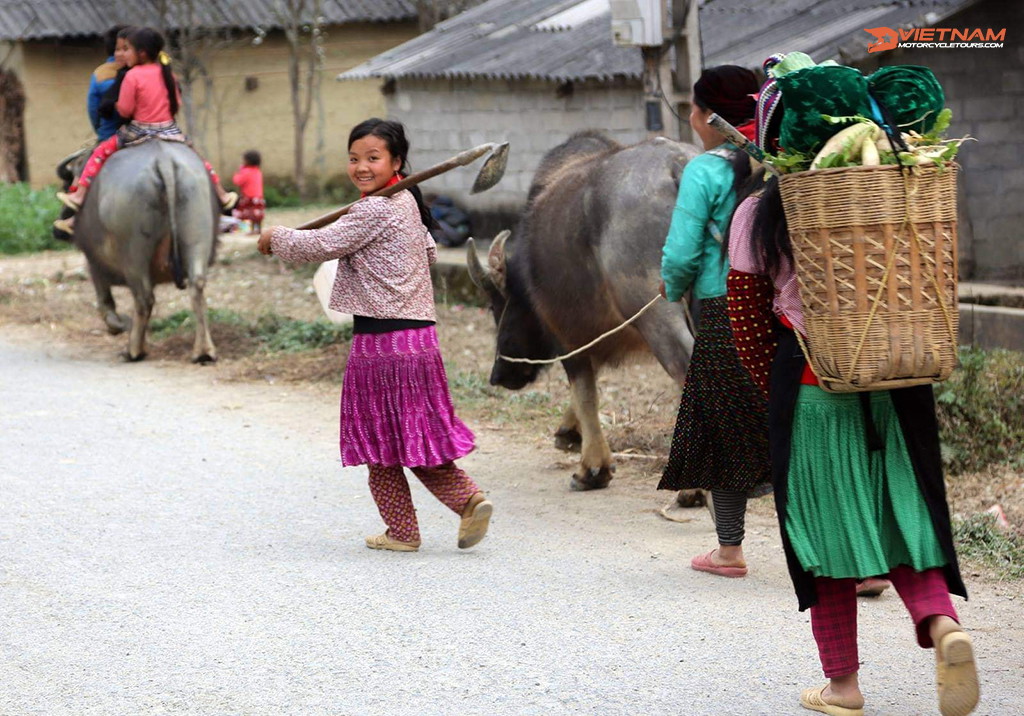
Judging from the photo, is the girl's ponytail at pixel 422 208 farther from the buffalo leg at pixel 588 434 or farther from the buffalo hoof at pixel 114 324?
the buffalo hoof at pixel 114 324

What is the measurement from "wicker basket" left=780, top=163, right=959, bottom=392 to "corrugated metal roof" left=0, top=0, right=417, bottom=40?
1779cm

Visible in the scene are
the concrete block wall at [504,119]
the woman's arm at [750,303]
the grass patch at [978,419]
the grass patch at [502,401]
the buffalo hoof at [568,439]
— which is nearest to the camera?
the woman's arm at [750,303]

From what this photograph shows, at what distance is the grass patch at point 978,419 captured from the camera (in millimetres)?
6402

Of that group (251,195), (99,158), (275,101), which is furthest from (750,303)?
(275,101)

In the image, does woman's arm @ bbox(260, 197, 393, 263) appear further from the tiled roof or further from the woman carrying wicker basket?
the tiled roof

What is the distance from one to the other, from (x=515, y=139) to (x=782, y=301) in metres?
10.1

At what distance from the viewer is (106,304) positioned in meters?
11.1

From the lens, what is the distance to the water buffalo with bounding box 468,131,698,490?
588cm

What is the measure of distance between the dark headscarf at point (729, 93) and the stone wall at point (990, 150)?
5.64m

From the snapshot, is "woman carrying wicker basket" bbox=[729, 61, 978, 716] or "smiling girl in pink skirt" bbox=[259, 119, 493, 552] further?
"smiling girl in pink skirt" bbox=[259, 119, 493, 552]

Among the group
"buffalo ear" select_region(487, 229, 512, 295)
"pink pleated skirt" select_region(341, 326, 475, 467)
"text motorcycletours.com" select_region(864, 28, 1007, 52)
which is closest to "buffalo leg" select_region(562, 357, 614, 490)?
"buffalo ear" select_region(487, 229, 512, 295)

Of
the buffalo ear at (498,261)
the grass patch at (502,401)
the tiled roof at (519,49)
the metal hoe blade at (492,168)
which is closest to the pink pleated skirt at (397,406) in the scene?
the metal hoe blade at (492,168)

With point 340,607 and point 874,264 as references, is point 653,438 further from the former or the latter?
point 874,264

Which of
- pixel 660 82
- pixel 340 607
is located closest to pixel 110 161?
pixel 660 82
